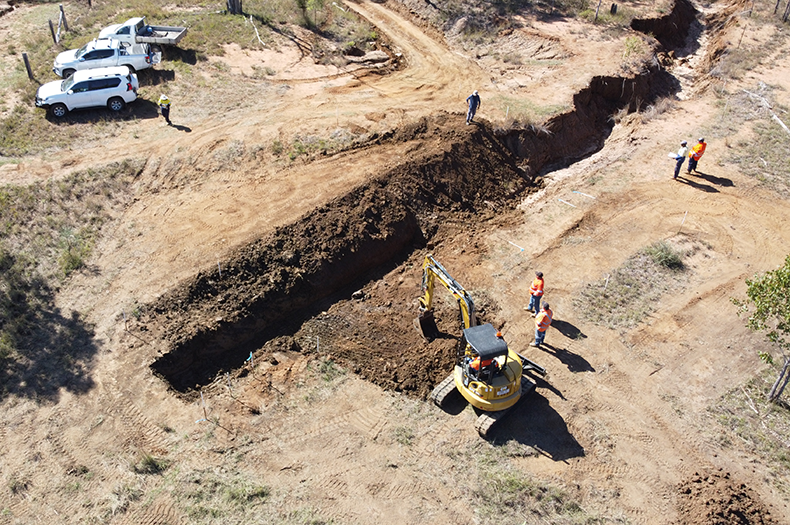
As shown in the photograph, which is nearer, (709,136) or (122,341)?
(122,341)

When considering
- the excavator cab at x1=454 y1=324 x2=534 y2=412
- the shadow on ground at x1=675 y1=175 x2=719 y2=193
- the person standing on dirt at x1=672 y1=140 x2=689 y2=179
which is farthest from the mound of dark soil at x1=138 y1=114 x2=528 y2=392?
the shadow on ground at x1=675 y1=175 x2=719 y2=193

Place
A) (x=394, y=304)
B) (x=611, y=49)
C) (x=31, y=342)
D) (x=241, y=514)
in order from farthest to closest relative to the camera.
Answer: (x=611, y=49)
(x=394, y=304)
(x=31, y=342)
(x=241, y=514)

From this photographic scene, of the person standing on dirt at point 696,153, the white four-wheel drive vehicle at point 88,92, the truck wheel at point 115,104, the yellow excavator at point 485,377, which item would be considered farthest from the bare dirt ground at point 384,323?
the white four-wheel drive vehicle at point 88,92

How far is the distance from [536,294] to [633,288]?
368cm

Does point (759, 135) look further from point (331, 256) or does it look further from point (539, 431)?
point (331, 256)

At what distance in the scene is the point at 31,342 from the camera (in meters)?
15.9

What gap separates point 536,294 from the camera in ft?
55.3

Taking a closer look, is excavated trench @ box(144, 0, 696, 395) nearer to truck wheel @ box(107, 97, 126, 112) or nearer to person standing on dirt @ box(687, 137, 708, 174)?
person standing on dirt @ box(687, 137, 708, 174)

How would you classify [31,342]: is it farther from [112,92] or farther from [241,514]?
[112,92]

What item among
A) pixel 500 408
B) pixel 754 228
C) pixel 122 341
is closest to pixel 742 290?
pixel 754 228

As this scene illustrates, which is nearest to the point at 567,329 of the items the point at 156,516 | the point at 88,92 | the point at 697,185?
the point at 697,185

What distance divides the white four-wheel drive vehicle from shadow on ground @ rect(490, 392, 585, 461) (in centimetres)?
2072

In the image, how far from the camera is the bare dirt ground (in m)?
13.0

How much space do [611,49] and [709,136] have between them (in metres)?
8.26
